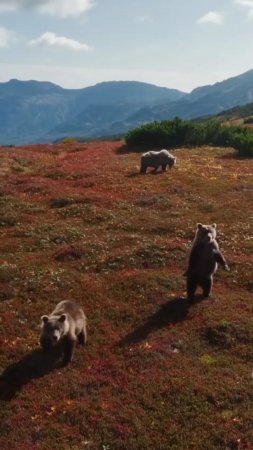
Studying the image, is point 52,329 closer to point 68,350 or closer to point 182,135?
point 68,350

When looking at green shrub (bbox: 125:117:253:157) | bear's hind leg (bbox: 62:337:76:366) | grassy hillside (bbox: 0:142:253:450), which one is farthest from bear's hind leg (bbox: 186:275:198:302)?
green shrub (bbox: 125:117:253:157)

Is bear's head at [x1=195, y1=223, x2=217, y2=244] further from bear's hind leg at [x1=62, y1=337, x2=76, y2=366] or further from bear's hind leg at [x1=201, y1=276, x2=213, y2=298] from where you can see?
bear's hind leg at [x1=62, y1=337, x2=76, y2=366]

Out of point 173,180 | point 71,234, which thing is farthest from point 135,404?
point 173,180

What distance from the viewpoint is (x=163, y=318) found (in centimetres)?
2292

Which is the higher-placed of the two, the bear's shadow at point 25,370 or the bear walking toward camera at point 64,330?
the bear walking toward camera at point 64,330

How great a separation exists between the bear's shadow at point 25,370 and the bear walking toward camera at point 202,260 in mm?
6904

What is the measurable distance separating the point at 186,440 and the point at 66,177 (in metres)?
38.0

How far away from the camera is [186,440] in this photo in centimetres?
1566

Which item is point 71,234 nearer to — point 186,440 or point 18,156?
point 186,440

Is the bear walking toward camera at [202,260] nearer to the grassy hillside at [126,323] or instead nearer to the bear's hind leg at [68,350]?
the grassy hillside at [126,323]

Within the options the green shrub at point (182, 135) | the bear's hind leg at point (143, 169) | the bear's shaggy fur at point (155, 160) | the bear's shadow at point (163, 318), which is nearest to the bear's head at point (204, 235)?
the bear's shadow at point (163, 318)

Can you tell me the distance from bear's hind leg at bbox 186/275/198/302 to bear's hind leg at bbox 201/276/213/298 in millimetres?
483

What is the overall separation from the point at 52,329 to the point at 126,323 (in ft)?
15.7

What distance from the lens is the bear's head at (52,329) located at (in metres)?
18.5
